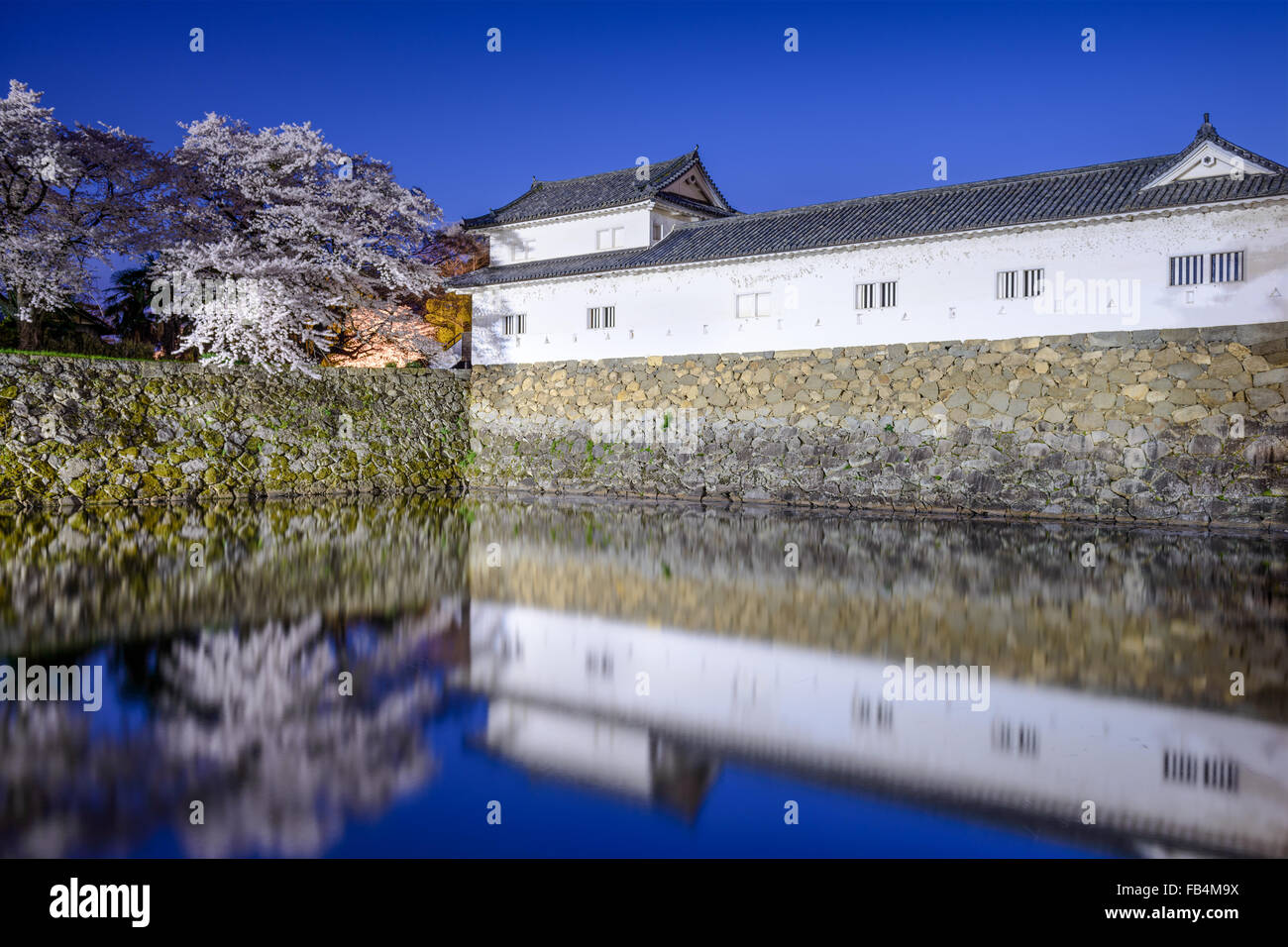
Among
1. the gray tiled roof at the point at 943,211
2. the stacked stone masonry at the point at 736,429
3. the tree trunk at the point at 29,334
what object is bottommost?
the stacked stone masonry at the point at 736,429

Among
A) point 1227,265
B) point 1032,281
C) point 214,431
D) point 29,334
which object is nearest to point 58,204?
point 29,334

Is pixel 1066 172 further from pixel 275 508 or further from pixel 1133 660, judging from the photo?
pixel 275 508

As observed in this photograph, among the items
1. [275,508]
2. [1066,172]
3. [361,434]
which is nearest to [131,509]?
[275,508]

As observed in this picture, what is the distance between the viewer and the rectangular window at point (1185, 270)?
48.6 ft

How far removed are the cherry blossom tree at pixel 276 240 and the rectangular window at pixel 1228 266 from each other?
55.5 ft

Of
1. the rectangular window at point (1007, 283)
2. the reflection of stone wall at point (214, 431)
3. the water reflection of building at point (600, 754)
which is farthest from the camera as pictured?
the reflection of stone wall at point (214, 431)

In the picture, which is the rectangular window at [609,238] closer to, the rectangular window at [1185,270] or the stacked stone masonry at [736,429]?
the stacked stone masonry at [736,429]

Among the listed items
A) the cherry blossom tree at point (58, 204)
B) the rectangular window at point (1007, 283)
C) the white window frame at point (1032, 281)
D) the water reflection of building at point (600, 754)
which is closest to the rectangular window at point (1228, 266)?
the white window frame at point (1032, 281)

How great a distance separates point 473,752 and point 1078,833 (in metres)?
2.69

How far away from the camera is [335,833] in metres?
3.46

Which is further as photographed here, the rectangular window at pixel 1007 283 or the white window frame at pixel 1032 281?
the rectangular window at pixel 1007 283

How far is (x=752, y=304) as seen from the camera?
64.7 feet

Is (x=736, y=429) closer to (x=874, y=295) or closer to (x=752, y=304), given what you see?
(x=752, y=304)

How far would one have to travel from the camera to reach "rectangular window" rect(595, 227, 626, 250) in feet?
74.1
